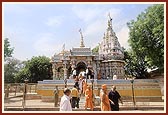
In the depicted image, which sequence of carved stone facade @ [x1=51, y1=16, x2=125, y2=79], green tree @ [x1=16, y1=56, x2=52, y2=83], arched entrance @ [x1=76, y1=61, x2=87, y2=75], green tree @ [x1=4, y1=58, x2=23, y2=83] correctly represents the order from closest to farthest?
carved stone facade @ [x1=51, y1=16, x2=125, y2=79]
arched entrance @ [x1=76, y1=61, x2=87, y2=75]
green tree @ [x1=4, y1=58, x2=23, y2=83]
green tree @ [x1=16, y1=56, x2=52, y2=83]

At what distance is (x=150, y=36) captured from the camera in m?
18.1

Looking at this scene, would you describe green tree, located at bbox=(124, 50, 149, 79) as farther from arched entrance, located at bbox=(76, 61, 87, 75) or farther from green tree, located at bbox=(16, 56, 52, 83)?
green tree, located at bbox=(16, 56, 52, 83)

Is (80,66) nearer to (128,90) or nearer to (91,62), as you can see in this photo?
(91,62)

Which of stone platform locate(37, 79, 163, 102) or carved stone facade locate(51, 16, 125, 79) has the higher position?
carved stone facade locate(51, 16, 125, 79)

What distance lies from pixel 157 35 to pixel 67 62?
12.0 metres

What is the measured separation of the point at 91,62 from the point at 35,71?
15619mm

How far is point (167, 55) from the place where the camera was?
8516 mm

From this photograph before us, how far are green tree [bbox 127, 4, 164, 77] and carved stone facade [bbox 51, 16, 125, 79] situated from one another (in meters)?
7.66

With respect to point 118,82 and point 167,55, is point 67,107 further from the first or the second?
point 118,82

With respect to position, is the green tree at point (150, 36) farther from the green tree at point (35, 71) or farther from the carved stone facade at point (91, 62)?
the green tree at point (35, 71)

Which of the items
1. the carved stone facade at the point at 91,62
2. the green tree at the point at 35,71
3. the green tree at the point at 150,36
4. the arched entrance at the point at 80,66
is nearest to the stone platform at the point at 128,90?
the green tree at the point at 150,36

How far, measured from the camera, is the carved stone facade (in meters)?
26.2

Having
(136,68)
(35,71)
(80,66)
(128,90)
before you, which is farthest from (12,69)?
(128,90)

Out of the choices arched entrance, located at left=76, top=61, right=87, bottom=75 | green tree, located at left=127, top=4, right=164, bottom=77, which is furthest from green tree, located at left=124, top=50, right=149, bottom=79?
green tree, located at left=127, top=4, right=164, bottom=77
